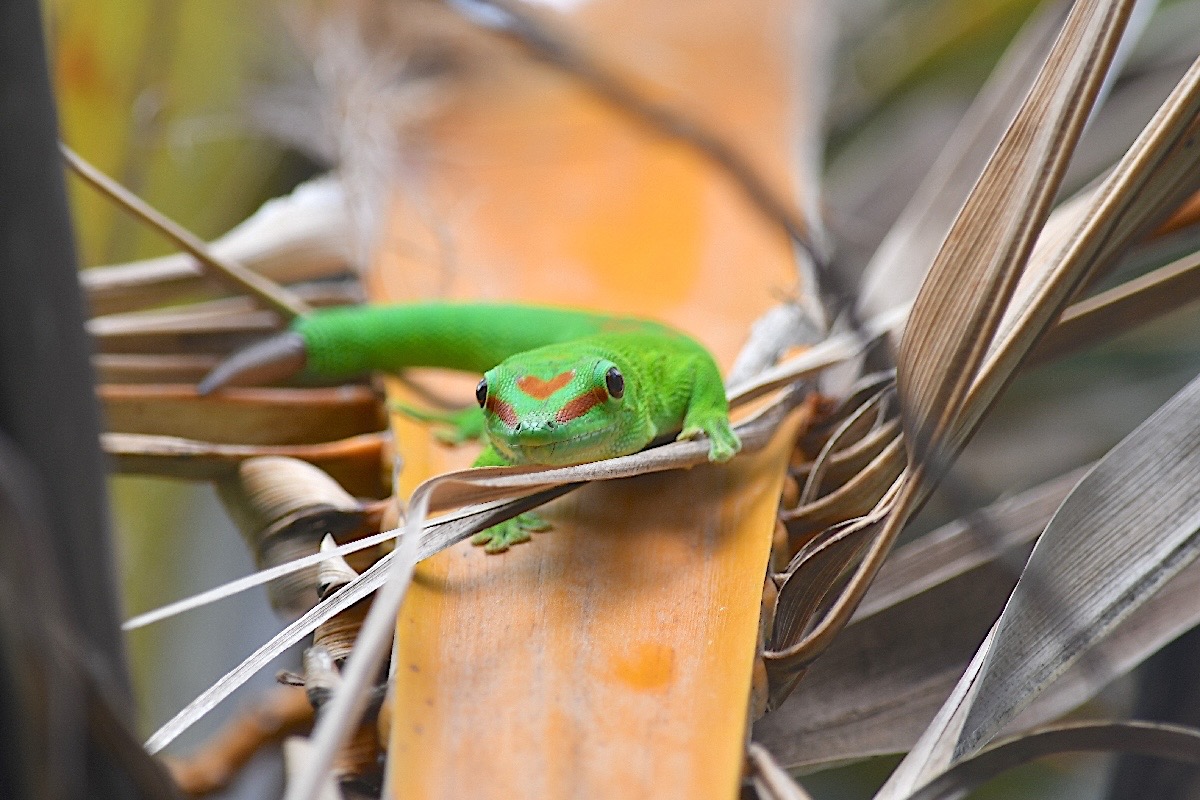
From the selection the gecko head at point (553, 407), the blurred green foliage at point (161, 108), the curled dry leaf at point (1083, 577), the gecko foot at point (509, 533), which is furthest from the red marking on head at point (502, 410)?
the blurred green foliage at point (161, 108)

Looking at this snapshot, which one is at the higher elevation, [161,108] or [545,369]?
[161,108]

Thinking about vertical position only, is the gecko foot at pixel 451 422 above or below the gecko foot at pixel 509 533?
above

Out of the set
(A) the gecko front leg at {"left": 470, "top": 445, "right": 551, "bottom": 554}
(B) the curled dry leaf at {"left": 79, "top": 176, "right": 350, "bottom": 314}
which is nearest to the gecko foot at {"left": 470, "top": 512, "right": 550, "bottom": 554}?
(A) the gecko front leg at {"left": 470, "top": 445, "right": 551, "bottom": 554}

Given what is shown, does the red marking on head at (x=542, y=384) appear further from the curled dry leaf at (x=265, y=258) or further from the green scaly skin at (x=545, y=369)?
the curled dry leaf at (x=265, y=258)

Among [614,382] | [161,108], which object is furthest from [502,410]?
[161,108]

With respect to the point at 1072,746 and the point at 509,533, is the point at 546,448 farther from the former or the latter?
the point at 1072,746

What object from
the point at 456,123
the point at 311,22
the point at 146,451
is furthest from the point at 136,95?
the point at 146,451

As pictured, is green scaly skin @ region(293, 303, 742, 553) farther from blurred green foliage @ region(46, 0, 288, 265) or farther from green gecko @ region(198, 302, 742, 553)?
blurred green foliage @ region(46, 0, 288, 265)
